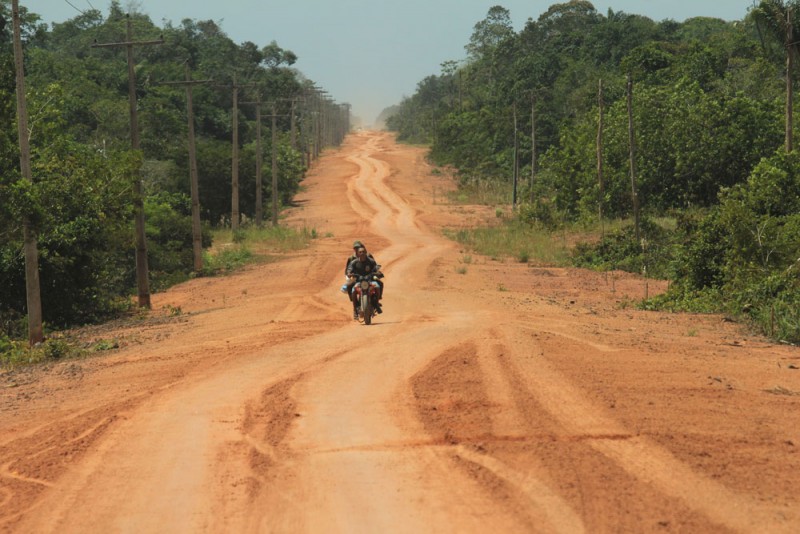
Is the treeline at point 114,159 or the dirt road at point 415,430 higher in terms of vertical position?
the treeline at point 114,159


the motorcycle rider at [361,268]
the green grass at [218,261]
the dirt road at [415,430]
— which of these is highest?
the motorcycle rider at [361,268]

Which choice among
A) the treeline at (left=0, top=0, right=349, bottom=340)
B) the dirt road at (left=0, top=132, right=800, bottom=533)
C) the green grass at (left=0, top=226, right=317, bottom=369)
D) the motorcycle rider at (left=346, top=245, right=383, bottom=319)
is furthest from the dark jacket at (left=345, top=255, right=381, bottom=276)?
the treeline at (left=0, top=0, right=349, bottom=340)

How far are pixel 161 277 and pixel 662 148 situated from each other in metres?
24.2

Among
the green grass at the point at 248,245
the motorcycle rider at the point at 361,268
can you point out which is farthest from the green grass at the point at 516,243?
the motorcycle rider at the point at 361,268

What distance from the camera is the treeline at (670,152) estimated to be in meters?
21.3

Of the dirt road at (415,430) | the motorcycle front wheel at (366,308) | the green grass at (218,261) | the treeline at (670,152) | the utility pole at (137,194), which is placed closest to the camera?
the dirt road at (415,430)

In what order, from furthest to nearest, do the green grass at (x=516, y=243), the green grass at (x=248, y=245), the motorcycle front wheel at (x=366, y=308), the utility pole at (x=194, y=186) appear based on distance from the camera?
1. the green grass at (x=516, y=243)
2. the green grass at (x=248, y=245)
3. the utility pole at (x=194, y=186)
4. the motorcycle front wheel at (x=366, y=308)

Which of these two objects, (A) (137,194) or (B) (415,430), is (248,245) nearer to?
(A) (137,194)

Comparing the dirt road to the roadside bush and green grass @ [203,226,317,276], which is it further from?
green grass @ [203,226,317,276]

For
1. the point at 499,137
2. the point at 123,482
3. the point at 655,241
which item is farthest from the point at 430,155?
the point at 123,482

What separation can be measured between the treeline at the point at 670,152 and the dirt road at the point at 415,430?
3.38 meters

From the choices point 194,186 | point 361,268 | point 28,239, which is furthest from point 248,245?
point 361,268

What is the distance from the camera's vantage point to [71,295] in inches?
942

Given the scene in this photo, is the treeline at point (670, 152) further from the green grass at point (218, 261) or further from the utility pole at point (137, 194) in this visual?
the utility pole at point (137, 194)
